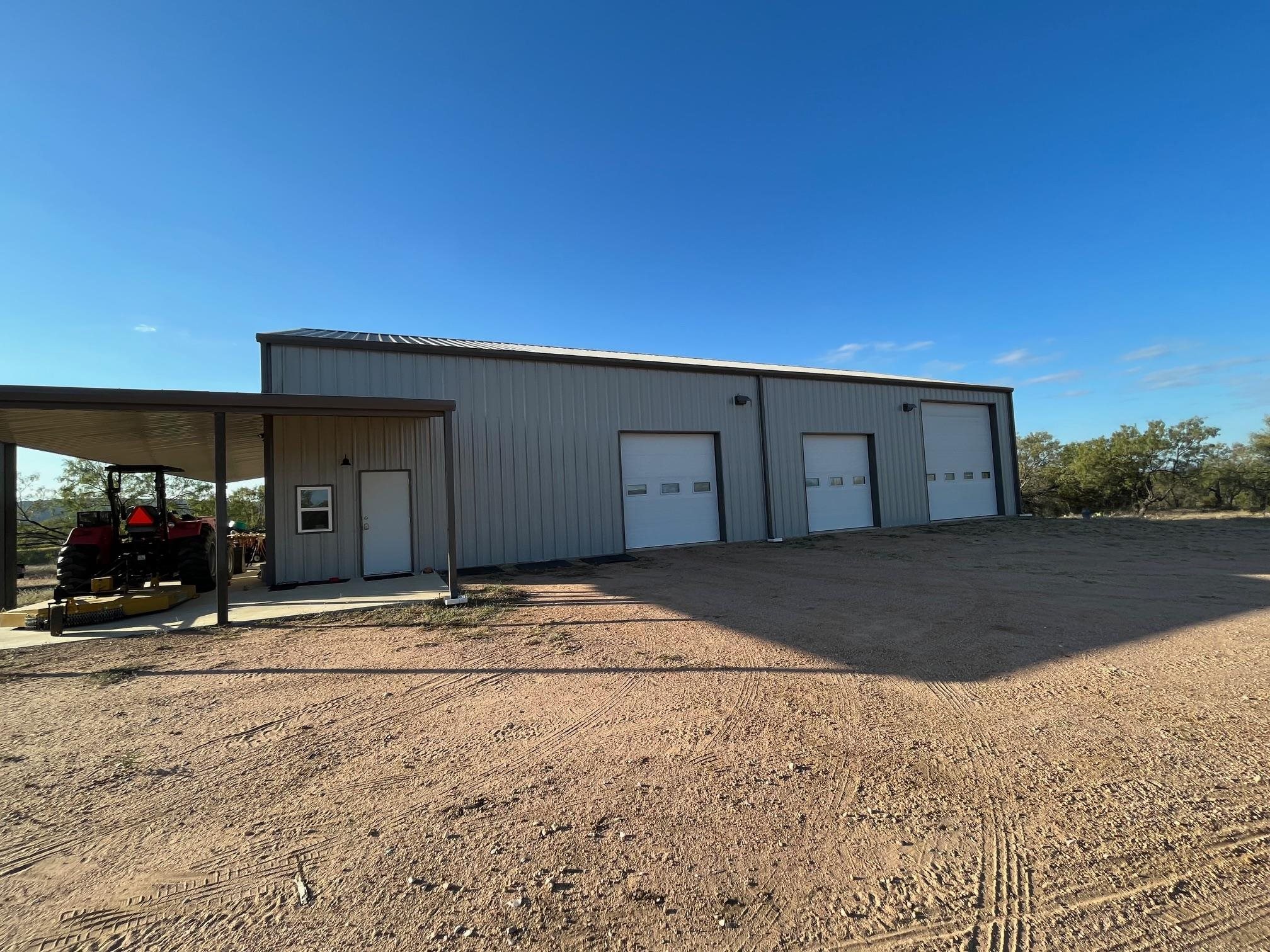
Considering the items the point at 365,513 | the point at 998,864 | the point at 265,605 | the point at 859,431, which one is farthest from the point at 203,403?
the point at 859,431

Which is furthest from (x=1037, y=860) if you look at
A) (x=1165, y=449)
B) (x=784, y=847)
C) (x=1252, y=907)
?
(x=1165, y=449)

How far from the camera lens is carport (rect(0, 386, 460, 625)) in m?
6.47

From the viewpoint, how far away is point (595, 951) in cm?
182

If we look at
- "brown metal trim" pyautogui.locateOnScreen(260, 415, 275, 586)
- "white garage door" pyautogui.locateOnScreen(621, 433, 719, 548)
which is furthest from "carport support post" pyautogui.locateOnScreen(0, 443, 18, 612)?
"white garage door" pyautogui.locateOnScreen(621, 433, 719, 548)

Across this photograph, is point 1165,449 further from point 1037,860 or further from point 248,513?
point 248,513

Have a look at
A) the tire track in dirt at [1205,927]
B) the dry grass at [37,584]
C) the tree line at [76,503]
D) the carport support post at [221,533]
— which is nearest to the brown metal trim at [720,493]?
the carport support post at [221,533]

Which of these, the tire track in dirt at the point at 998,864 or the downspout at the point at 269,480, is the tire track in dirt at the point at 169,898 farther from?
the downspout at the point at 269,480

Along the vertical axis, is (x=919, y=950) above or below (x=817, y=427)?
below

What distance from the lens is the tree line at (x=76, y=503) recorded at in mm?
21750

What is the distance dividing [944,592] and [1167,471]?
3567cm

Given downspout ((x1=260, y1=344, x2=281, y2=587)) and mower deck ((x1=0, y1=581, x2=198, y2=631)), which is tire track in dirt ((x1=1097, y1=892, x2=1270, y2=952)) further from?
downspout ((x1=260, y1=344, x2=281, y2=587))

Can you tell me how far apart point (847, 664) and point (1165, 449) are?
129 feet

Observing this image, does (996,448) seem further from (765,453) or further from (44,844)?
(44,844)

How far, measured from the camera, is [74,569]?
7.71 metres
